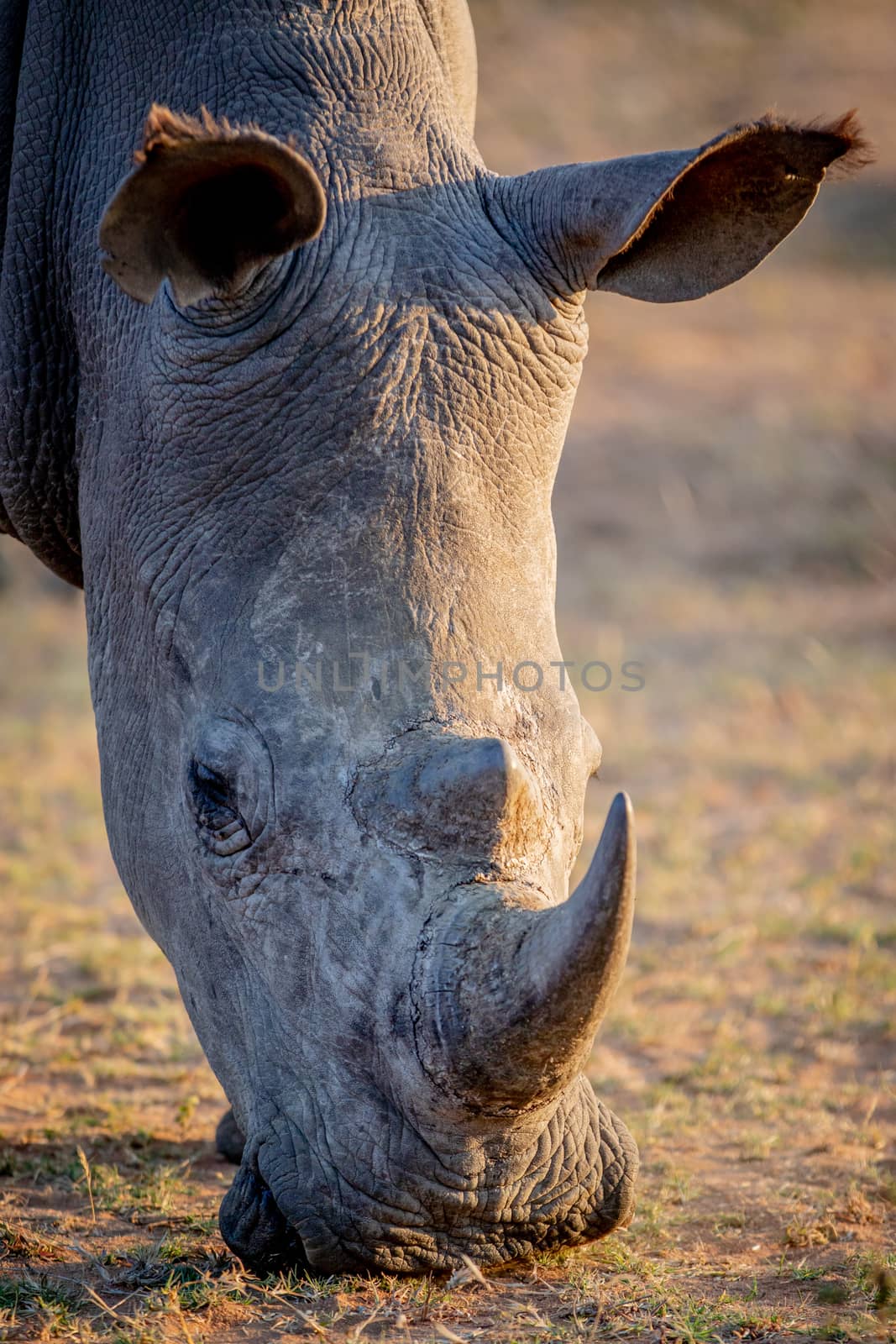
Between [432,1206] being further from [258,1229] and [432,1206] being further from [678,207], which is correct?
[678,207]

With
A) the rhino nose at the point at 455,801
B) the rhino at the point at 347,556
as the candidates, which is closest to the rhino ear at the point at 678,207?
the rhino at the point at 347,556

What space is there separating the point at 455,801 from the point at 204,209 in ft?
4.35

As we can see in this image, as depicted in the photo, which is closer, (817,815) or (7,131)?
(7,131)

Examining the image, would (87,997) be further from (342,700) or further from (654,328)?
(654,328)

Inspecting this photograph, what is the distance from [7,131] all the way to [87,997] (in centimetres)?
313

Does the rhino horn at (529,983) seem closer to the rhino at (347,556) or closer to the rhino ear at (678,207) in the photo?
the rhino at (347,556)

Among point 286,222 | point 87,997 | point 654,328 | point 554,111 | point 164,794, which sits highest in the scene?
point 554,111

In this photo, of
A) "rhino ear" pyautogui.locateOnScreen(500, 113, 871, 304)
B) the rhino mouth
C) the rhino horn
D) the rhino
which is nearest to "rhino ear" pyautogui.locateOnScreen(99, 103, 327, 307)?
the rhino

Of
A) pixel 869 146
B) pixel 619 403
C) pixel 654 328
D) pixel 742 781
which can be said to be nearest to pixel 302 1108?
pixel 869 146

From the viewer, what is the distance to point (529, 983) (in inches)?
106

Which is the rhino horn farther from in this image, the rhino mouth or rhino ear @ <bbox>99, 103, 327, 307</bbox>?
rhino ear @ <bbox>99, 103, 327, 307</bbox>

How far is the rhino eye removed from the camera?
3.25 metres

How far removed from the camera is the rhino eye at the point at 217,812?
128 inches

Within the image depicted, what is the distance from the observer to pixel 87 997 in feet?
18.9
